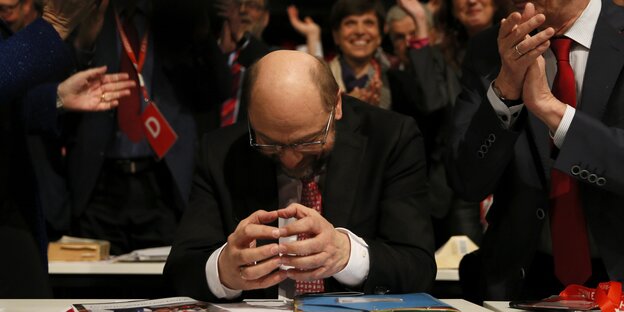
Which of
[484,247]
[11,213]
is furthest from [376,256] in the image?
[11,213]

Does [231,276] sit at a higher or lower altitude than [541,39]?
lower

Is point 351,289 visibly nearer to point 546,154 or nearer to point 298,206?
point 298,206

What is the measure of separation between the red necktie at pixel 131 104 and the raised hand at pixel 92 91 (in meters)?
1.18

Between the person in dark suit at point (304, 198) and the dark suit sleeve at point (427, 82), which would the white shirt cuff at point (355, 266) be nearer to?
the person in dark suit at point (304, 198)

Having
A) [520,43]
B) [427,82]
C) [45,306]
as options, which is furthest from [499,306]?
[427,82]

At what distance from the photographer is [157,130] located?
3998mm

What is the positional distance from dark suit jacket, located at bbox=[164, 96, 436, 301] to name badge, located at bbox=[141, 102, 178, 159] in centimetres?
137

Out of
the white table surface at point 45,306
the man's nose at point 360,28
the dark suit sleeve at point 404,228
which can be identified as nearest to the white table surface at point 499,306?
the white table surface at point 45,306

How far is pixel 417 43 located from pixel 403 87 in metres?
0.25

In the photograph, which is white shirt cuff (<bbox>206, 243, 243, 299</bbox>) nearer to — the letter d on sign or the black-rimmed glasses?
the black-rimmed glasses

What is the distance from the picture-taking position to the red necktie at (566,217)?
256cm

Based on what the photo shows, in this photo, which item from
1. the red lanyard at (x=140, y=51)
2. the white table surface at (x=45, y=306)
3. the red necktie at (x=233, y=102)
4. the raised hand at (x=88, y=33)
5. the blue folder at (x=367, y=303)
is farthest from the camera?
the red necktie at (x=233, y=102)

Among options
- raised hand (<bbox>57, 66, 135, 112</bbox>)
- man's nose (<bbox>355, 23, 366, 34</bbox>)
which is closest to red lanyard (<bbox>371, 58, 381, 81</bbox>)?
man's nose (<bbox>355, 23, 366, 34</bbox>)

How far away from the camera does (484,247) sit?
9.40 ft
